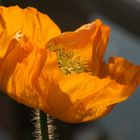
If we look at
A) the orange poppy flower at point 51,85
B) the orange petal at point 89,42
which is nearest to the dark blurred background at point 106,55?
the orange petal at point 89,42

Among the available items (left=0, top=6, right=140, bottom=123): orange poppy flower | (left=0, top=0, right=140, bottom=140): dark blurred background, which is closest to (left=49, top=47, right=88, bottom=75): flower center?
(left=0, top=6, right=140, bottom=123): orange poppy flower

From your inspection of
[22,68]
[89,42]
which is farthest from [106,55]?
[22,68]

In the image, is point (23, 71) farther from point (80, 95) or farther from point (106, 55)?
point (106, 55)

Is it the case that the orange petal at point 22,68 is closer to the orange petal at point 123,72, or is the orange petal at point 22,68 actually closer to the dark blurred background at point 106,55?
the orange petal at point 123,72

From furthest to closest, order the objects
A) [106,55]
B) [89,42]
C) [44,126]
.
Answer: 1. [106,55]
2. [89,42]
3. [44,126]

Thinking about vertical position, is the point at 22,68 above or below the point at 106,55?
above

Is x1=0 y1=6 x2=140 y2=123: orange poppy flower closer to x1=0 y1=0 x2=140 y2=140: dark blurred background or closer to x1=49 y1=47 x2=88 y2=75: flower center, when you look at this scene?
x1=49 y1=47 x2=88 y2=75: flower center

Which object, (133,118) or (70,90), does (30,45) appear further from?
(133,118)
